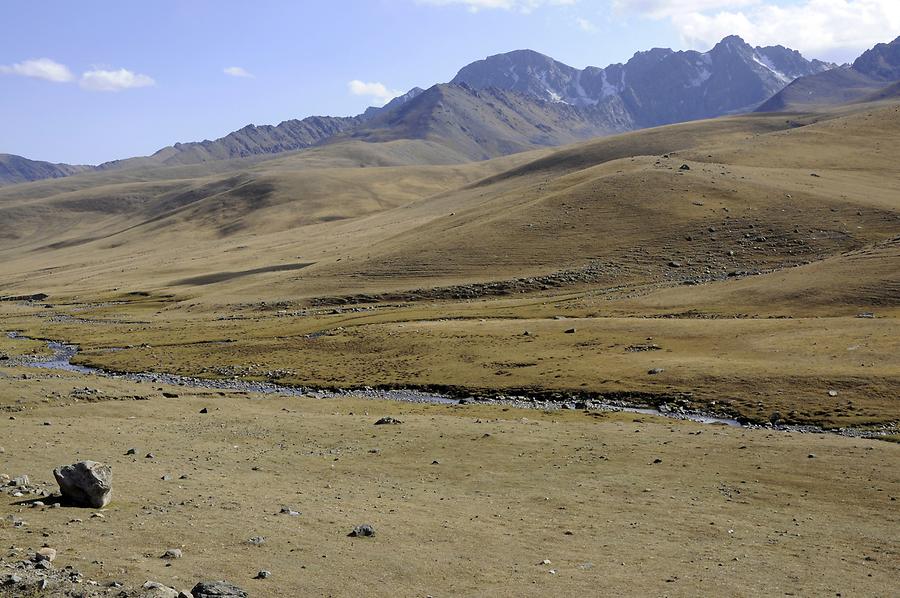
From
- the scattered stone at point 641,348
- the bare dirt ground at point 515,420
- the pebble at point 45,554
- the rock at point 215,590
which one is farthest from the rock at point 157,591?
the scattered stone at point 641,348

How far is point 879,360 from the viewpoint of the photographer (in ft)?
186

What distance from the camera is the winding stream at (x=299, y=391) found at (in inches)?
2082

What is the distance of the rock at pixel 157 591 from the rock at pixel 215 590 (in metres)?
0.60

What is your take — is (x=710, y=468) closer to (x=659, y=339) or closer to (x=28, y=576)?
(x=28, y=576)

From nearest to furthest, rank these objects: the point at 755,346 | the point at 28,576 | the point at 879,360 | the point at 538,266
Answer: the point at 28,576 < the point at 879,360 < the point at 755,346 < the point at 538,266

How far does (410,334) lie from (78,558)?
5802cm

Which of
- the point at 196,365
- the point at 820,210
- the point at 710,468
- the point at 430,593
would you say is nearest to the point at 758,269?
the point at 820,210

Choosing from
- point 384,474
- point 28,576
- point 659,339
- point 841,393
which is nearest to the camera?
point 28,576

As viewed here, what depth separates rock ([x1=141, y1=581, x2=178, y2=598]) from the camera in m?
19.3

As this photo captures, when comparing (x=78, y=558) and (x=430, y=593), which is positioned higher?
(x=78, y=558)

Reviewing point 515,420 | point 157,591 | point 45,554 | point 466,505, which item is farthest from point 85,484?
point 515,420

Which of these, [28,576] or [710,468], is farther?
[710,468]

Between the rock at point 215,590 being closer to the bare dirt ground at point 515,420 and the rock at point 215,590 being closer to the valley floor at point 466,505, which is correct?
the valley floor at point 466,505

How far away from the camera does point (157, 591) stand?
19.4m
